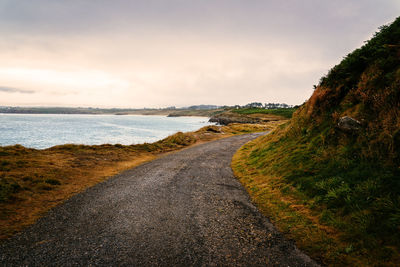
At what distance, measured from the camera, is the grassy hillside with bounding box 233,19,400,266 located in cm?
490

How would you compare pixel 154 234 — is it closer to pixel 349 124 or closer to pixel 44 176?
pixel 44 176

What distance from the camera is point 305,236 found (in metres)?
5.61

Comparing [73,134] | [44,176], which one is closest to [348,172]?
[44,176]

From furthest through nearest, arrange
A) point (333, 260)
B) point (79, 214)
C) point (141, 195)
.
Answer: point (141, 195), point (79, 214), point (333, 260)

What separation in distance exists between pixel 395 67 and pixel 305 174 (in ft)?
21.9

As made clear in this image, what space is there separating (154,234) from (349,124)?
10.1 metres

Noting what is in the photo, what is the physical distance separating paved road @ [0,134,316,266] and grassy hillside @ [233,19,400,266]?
105cm

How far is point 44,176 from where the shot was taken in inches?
435

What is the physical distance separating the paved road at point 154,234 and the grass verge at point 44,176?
2.86 ft

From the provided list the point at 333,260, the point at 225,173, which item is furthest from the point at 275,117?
the point at 333,260

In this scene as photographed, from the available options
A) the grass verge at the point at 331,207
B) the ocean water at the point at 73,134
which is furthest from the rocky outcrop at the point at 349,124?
the ocean water at the point at 73,134

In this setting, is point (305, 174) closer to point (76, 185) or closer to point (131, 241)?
point (131, 241)

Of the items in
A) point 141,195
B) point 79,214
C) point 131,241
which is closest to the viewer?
point 131,241

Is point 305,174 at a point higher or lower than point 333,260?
higher
